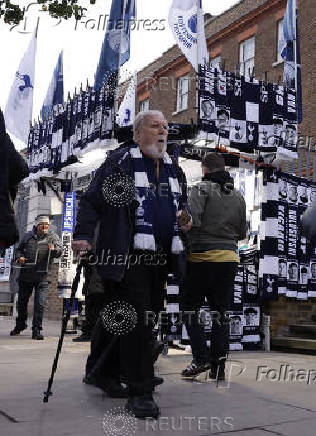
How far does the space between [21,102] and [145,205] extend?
890cm

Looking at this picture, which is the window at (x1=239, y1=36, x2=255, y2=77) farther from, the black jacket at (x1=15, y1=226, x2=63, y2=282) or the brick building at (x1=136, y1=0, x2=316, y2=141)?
the black jacket at (x1=15, y1=226, x2=63, y2=282)

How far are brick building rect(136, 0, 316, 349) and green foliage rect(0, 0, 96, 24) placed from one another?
7.64 m

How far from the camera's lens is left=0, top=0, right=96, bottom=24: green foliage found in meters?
6.27

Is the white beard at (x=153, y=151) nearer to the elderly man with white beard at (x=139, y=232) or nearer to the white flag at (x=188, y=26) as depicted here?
the elderly man with white beard at (x=139, y=232)

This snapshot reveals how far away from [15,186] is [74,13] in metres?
4.41

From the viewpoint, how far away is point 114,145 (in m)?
8.54

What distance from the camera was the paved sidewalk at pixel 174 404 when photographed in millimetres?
3092

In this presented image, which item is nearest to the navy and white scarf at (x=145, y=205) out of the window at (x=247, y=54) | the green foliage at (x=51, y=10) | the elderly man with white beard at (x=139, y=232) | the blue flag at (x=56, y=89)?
the elderly man with white beard at (x=139, y=232)

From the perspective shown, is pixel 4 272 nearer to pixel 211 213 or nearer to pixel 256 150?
pixel 256 150

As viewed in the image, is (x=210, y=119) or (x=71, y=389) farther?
(x=210, y=119)

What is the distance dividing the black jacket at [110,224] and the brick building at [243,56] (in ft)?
34.6

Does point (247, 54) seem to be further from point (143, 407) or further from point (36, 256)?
point (143, 407)

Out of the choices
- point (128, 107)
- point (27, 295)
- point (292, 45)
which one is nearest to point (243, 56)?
point (292, 45)

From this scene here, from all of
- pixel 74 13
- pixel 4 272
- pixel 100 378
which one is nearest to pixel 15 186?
pixel 100 378
